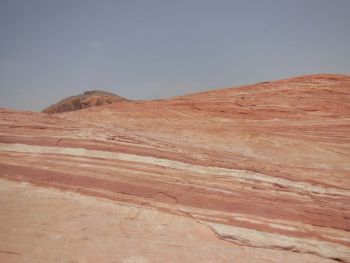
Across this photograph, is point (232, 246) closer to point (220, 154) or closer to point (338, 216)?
point (338, 216)

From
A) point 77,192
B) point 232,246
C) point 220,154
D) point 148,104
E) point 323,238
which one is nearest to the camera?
point 232,246

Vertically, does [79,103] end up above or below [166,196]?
above

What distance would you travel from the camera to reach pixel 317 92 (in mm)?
19484

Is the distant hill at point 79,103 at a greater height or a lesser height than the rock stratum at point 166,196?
greater

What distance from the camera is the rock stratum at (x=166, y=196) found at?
6.44m

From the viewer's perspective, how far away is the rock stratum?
254 inches

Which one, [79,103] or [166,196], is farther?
[79,103]

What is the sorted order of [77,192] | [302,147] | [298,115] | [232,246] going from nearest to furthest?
[232,246]
[77,192]
[302,147]
[298,115]

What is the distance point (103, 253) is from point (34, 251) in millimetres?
1229

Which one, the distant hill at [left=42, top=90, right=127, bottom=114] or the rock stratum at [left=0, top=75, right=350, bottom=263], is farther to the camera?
the distant hill at [left=42, top=90, right=127, bottom=114]

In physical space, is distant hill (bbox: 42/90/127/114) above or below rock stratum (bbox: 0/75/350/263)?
above

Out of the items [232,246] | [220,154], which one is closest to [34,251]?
[232,246]

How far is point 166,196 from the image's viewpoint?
8039 mm

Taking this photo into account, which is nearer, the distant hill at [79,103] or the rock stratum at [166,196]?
the rock stratum at [166,196]
